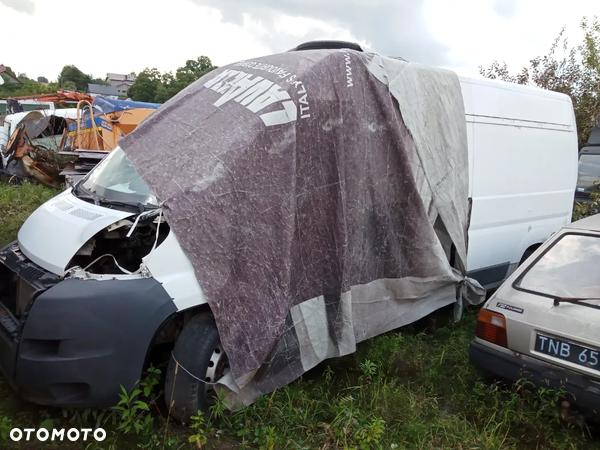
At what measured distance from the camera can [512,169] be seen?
16.1 ft

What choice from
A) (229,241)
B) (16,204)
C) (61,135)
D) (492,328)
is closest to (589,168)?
(492,328)

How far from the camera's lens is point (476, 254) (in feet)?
15.4

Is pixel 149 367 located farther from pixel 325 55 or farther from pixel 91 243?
pixel 325 55

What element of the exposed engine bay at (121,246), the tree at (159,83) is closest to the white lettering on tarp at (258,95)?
the exposed engine bay at (121,246)

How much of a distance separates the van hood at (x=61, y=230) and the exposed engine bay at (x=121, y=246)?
72 millimetres

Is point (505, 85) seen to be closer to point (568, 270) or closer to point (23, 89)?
point (568, 270)

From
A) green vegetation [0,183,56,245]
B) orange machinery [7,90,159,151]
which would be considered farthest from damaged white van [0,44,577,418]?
orange machinery [7,90,159,151]

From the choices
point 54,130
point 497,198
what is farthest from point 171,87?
point 497,198

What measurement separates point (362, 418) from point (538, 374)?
1170 millimetres

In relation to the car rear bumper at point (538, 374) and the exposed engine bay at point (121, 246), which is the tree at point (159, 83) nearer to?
the exposed engine bay at point (121, 246)

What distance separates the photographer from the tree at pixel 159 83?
144ft

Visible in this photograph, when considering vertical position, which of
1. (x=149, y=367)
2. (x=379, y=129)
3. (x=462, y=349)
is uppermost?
(x=379, y=129)

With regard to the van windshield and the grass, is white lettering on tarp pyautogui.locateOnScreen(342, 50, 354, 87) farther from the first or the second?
the grass

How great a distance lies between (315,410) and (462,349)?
1757mm
